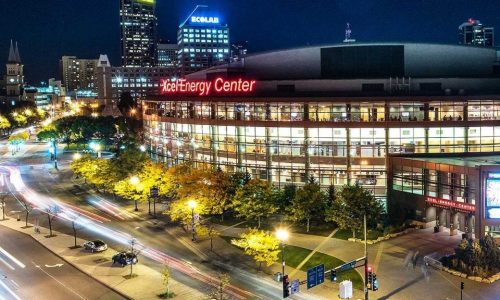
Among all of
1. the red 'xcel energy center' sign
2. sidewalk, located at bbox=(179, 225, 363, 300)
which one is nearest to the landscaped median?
sidewalk, located at bbox=(179, 225, 363, 300)

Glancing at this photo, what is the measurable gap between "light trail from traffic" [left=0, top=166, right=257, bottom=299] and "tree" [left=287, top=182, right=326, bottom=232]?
18.2m

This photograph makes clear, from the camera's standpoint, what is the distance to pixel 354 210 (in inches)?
2741

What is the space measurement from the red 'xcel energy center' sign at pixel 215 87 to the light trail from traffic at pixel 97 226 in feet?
106

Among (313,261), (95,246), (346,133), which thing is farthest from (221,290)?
(346,133)

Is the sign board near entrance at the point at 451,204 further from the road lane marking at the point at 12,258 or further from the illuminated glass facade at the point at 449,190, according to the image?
the road lane marking at the point at 12,258

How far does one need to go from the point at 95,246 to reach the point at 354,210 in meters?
31.7

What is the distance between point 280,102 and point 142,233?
3302 cm

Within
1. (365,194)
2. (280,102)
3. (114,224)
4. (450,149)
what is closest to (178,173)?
(114,224)

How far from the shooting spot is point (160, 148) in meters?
121

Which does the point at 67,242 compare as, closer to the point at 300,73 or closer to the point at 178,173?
the point at 178,173

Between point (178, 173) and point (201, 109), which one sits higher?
point (201, 109)

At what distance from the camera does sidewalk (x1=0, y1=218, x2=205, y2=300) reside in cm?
5231

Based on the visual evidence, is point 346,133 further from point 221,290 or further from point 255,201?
point 221,290

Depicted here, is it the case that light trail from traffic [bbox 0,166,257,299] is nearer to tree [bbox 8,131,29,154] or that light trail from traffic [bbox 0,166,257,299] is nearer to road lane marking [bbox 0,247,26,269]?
road lane marking [bbox 0,247,26,269]
